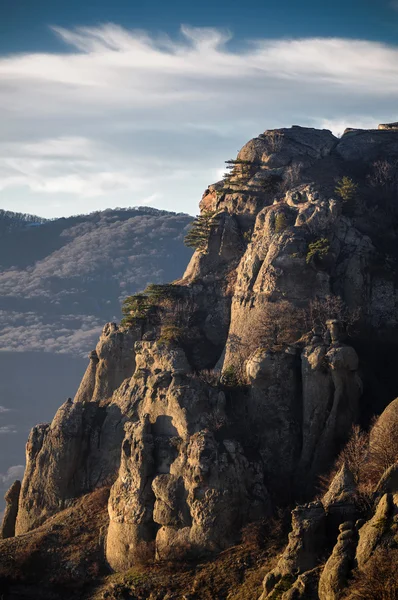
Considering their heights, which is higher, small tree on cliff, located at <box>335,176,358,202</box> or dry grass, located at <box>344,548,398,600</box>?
small tree on cliff, located at <box>335,176,358,202</box>

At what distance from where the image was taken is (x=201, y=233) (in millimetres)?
81500

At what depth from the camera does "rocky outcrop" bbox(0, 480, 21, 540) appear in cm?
7231

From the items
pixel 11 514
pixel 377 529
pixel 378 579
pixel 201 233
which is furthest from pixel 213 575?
pixel 201 233

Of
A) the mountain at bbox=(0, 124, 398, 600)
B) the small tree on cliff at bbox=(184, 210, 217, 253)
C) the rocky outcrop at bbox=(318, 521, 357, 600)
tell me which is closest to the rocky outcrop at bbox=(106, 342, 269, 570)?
the mountain at bbox=(0, 124, 398, 600)

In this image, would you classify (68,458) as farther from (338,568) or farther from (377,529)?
(377,529)

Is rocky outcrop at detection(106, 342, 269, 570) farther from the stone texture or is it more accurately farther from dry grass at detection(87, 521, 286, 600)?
the stone texture

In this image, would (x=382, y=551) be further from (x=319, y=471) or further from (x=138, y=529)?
(x=138, y=529)

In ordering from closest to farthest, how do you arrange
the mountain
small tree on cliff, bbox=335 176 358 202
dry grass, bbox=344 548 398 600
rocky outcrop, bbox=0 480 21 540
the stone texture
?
dry grass, bbox=344 548 398 600
the stone texture
the mountain
rocky outcrop, bbox=0 480 21 540
small tree on cliff, bbox=335 176 358 202

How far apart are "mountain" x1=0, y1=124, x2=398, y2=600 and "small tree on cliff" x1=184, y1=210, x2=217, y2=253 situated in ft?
1.06

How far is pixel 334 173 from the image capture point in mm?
83812

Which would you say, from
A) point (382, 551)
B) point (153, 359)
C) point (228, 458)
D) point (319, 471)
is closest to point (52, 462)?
point (153, 359)

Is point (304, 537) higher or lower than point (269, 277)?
lower

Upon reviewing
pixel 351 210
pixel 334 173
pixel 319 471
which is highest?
pixel 334 173

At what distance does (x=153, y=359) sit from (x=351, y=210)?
2307 centimetres
